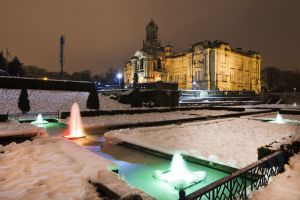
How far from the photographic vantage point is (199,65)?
71.4 meters

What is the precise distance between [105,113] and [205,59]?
52.8 meters

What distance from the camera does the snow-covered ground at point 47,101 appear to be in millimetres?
24234

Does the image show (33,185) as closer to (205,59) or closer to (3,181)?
(3,181)

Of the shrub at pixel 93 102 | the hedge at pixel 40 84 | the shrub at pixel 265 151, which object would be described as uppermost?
the hedge at pixel 40 84

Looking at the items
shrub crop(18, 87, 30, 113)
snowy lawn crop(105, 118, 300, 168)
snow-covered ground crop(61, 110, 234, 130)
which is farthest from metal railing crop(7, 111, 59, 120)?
snowy lawn crop(105, 118, 300, 168)

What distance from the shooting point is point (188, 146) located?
925 cm

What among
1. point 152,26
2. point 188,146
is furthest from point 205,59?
point 188,146

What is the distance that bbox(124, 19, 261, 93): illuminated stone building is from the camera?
67875 millimetres

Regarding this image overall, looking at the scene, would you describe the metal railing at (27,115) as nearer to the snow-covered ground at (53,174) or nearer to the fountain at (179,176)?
the snow-covered ground at (53,174)

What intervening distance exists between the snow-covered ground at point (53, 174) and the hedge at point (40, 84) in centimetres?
2023

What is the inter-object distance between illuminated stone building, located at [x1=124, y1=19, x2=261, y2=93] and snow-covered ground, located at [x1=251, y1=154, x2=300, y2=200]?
6210 centimetres

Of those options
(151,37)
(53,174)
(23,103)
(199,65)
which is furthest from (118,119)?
(151,37)

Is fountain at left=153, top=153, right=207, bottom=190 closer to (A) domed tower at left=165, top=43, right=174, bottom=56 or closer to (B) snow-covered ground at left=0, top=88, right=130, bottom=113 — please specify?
(B) snow-covered ground at left=0, top=88, right=130, bottom=113

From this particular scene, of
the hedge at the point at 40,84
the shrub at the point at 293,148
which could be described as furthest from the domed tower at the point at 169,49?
the shrub at the point at 293,148
